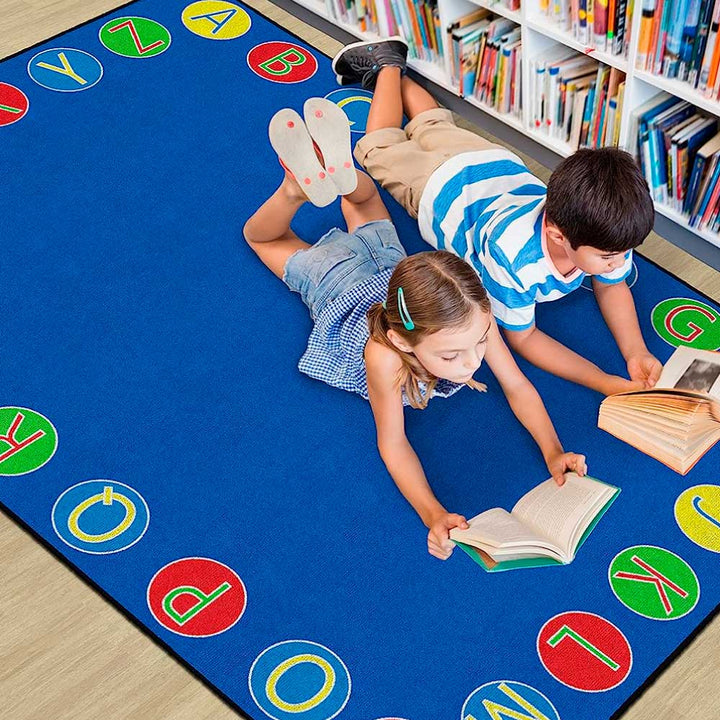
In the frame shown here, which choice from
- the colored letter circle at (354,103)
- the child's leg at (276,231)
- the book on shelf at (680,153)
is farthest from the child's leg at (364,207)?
the book on shelf at (680,153)

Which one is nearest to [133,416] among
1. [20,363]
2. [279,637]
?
[20,363]

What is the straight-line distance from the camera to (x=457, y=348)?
1713 mm

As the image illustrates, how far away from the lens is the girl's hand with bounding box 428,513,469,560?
180 centimetres

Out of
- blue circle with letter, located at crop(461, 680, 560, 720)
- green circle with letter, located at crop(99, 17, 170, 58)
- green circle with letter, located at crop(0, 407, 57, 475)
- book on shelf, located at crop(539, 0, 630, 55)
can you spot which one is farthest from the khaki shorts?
blue circle with letter, located at crop(461, 680, 560, 720)

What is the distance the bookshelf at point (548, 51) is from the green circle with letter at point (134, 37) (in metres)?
0.71

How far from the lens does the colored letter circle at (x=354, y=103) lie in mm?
2656

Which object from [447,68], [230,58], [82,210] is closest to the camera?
[82,210]

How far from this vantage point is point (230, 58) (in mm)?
2863

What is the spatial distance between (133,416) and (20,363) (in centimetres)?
29

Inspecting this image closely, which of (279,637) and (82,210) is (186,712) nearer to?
(279,637)

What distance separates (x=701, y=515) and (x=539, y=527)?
0.37 meters

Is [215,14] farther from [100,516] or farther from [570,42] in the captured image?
[100,516]

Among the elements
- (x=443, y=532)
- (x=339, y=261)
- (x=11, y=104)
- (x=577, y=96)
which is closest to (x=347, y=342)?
(x=339, y=261)

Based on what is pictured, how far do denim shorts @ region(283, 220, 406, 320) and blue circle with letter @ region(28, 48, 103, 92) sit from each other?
97 centimetres
